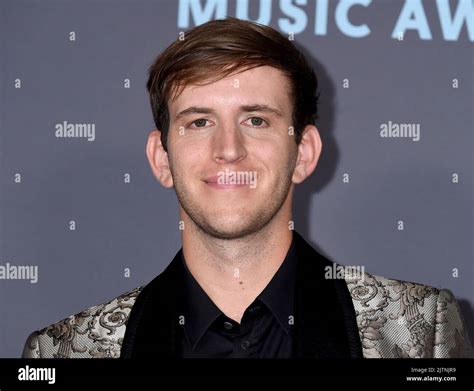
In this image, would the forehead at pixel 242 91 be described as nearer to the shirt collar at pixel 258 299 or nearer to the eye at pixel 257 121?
the eye at pixel 257 121

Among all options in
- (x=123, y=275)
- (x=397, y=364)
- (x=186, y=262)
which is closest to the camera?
(x=397, y=364)

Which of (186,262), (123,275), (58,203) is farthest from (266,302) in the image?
(58,203)

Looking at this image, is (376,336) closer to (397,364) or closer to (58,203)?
(397,364)

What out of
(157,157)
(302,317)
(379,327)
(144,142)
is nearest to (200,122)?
(157,157)

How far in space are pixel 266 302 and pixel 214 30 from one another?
771 millimetres

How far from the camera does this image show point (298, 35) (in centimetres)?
293

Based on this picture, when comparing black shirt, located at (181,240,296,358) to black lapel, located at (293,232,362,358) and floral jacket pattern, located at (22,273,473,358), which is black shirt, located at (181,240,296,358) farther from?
floral jacket pattern, located at (22,273,473,358)

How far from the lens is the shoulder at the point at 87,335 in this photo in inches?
99.6

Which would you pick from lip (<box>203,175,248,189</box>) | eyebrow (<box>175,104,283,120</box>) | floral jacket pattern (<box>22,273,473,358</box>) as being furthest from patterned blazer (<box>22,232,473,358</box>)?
eyebrow (<box>175,104,283,120</box>)

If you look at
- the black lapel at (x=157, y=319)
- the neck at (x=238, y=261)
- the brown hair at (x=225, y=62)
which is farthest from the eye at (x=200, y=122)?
the black lapel at (x=157, y=319)

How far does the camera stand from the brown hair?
2514mm

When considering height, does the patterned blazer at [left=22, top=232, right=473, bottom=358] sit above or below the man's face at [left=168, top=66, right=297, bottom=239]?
below

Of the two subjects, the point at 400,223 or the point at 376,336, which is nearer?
the point at 376,336

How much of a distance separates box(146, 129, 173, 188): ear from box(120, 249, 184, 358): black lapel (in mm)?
237
